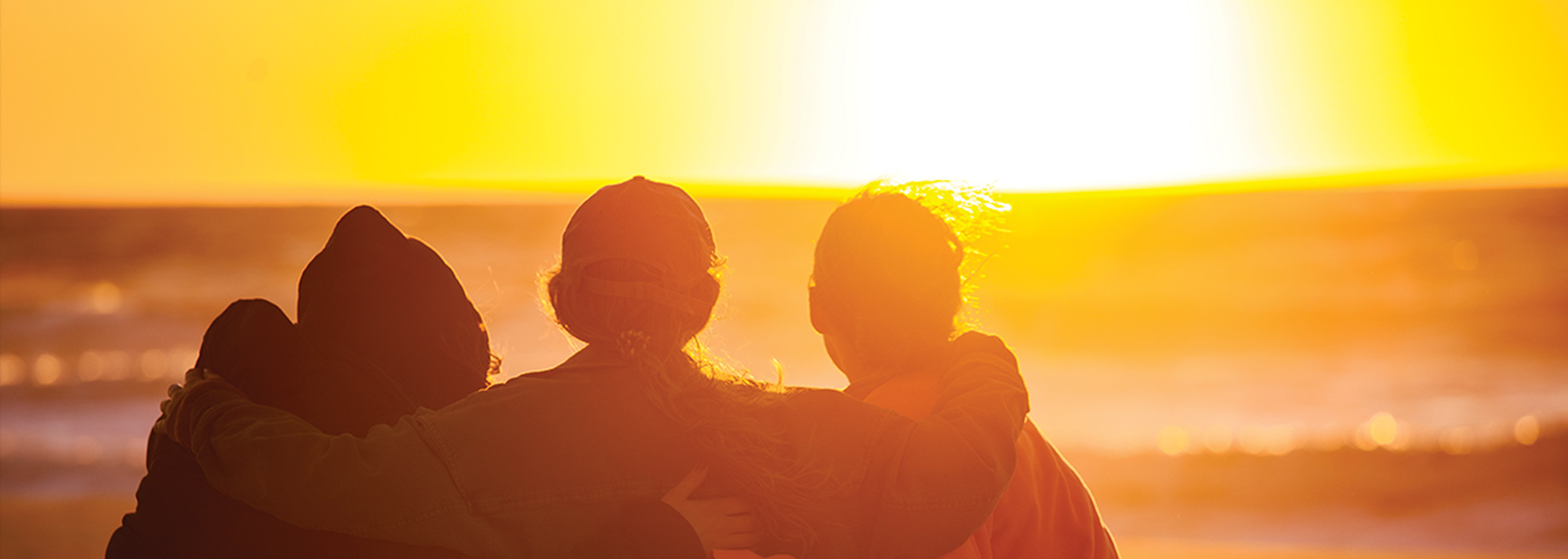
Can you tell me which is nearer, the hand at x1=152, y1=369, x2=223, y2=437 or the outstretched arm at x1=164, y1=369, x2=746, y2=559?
the outstretched arm at x1=164, y1=369, x2=746, y2=559

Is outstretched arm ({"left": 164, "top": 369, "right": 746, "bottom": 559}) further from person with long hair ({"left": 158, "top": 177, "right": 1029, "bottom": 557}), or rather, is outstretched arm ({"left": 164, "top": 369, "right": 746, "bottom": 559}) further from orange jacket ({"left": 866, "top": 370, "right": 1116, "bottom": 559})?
orange jacket ({"left": 866, "top": 370, "right": 1116, "bottom": 559})

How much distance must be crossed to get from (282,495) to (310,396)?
179mm

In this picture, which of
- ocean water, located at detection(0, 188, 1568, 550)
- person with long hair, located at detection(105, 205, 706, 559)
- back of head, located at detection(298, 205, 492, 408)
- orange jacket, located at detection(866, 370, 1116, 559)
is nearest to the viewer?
person with long hair, located at detection(105, 205, 706, 559)

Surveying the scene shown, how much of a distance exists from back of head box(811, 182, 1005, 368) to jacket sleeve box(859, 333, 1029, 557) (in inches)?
8.4

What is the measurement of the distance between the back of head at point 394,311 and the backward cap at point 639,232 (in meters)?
0.29

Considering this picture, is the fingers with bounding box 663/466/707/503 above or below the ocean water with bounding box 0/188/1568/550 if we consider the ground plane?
above

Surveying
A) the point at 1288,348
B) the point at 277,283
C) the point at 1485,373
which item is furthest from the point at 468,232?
the point at 1485,373

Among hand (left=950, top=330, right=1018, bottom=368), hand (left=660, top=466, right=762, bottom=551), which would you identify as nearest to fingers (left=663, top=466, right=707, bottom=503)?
hand (left=660, top=466, right=762, bottom=551)

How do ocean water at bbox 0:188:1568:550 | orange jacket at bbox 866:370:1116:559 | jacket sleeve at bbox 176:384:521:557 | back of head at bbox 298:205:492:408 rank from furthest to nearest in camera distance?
ocean water at bbox 0:188:1568:550
orange jacket at bbox 866:370:1116:559
back of head at bbox 298:205:492:408
jacket sleeve at bbox 176:384:521:557

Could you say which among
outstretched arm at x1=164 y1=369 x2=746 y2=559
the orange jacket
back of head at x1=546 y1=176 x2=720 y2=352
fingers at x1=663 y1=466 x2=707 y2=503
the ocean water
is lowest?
the ocean water

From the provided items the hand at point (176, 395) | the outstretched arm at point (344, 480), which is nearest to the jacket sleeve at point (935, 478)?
the outstretched arm at point (344, 480)

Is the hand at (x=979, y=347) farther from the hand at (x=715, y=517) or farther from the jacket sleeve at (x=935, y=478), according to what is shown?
the hand at (x=715, y=517)

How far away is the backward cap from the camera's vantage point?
68.6 inches

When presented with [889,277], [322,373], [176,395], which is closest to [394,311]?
[322,373]
